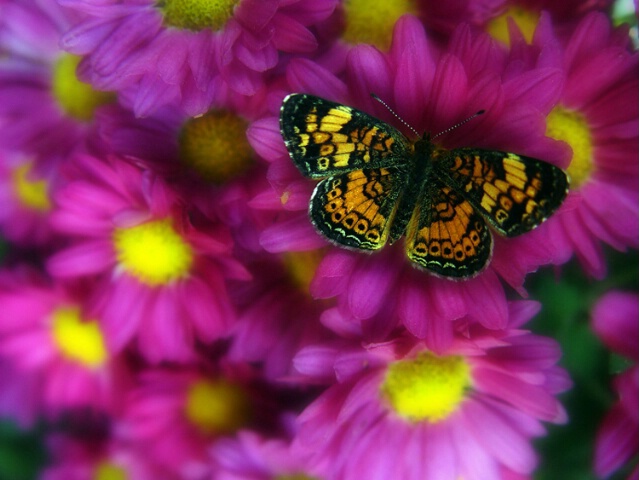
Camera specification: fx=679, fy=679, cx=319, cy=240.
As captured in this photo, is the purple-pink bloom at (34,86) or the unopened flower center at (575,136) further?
the purple-pink bloom at (34,86)

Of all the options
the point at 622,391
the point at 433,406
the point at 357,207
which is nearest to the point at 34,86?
the point at 357,207

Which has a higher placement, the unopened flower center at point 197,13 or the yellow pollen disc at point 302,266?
the unopened flower center at point 197,13

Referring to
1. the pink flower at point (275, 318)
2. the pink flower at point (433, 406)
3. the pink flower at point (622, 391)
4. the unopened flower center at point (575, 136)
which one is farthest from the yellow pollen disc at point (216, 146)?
the pink flower at point (622, 391)

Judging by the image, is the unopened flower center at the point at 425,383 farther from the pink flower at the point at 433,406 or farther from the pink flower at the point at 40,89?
the pink flower at the point at 40,89

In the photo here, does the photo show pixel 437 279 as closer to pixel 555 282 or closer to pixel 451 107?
pixel 451 107

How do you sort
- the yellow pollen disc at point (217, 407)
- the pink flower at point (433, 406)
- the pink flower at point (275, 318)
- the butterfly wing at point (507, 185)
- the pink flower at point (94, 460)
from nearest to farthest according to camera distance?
the butterfly wing at point (507, 185), the pink flower at point (433, 406), the pink flower at point (275, 318), the yellow pollen disc at point (217, 407), the pink flower at point (94, 460)

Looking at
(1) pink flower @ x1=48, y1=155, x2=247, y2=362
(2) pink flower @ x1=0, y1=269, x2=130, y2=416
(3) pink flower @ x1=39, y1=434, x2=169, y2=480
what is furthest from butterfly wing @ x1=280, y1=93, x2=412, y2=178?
(3) pink flower @ x1=39, y1=434, x2=169, y2=480
